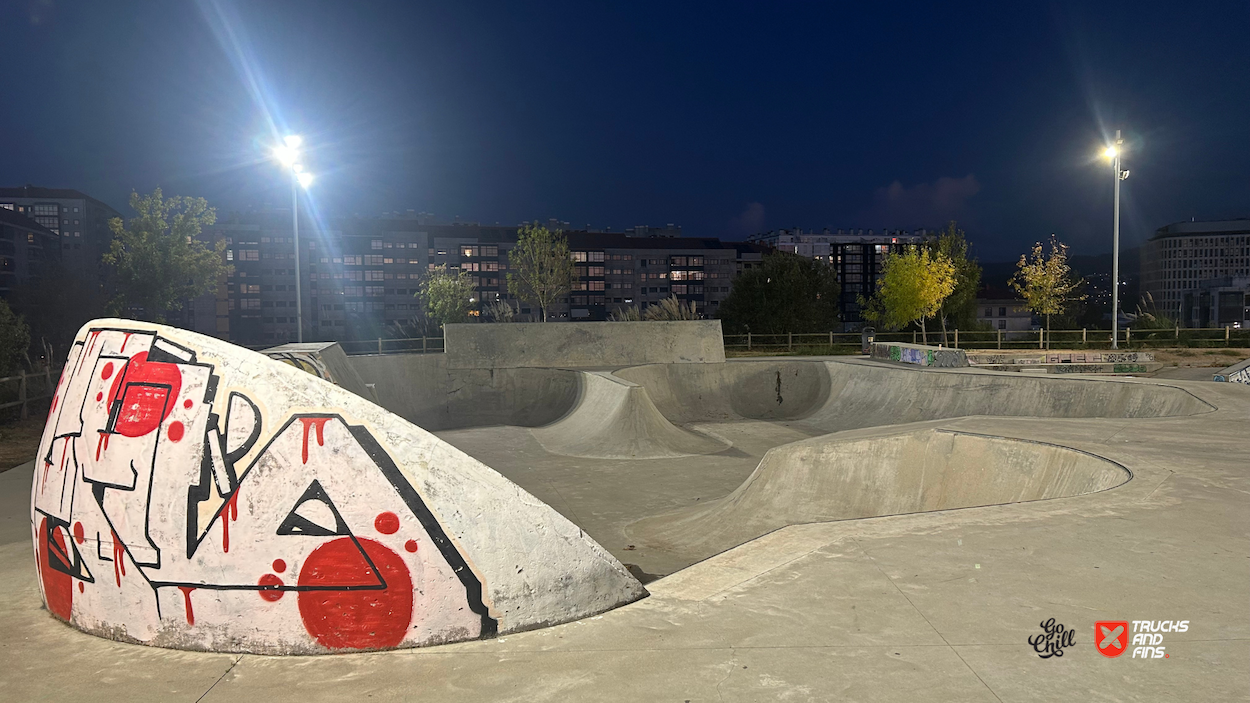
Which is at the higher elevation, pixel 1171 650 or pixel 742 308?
pixel 742 308

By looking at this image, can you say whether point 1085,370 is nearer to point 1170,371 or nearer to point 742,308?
point 1170,371

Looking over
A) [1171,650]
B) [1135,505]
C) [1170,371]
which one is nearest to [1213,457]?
[1135,505]

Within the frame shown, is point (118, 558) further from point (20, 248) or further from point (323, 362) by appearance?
point (20, 248)

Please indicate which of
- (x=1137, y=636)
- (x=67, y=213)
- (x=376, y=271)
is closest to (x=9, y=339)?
(x=1137, y=636)

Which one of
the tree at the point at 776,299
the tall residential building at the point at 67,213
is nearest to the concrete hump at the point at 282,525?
the tree at the point at 776,299

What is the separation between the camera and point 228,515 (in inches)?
153

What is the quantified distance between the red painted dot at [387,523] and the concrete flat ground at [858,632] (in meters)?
0.67

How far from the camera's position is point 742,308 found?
50.7 m

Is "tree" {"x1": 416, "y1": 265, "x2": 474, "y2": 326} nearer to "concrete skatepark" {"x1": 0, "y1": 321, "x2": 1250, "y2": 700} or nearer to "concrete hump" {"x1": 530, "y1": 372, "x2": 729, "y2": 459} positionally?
"concrete hump" {"x1": 530, "y1": 372, "x2": 729, "y2": 459}

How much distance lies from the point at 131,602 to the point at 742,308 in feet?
158

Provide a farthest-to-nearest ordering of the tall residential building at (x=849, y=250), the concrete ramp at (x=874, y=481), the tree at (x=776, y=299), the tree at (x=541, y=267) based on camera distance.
Answer: the tall residential building at (x=849, y=250) → the tree at (x=776, y=299) → the tree at (x=541, y=267) → the concrete ramp at (x=874, y=481)

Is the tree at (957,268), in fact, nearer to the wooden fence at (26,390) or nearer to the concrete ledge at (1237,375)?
the concrete ledge at (1237,375)

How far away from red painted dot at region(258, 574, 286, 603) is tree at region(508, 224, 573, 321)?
3705cm

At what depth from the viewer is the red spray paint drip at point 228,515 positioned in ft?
12.7
